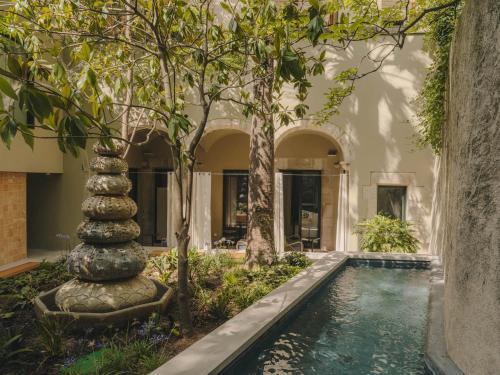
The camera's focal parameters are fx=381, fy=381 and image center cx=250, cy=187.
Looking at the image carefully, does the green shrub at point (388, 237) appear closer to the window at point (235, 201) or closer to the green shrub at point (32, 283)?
the window at point (235, 201)

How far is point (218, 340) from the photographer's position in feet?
11.7

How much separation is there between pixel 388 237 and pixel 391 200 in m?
1.52

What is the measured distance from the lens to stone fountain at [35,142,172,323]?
487cm

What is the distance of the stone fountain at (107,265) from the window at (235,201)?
8.09m

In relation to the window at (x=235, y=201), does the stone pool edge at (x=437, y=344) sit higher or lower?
lower

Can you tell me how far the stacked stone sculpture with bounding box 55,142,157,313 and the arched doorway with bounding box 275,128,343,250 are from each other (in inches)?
300

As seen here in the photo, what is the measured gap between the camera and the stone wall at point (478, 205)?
2.38 metres

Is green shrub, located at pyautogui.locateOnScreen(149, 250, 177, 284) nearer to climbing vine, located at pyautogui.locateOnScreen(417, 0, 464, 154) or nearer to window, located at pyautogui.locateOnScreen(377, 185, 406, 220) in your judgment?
window, located at pyautogui.locateOnScreen(377, 185, 406, 220)

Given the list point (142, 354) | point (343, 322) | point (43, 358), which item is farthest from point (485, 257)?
point (43, 358)

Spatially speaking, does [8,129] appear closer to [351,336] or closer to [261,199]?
[351,336]

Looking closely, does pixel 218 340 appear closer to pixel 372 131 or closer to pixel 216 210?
pixel 372 131

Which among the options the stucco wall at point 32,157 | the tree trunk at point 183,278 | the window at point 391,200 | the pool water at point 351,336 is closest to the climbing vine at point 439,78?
the window at point 391,200

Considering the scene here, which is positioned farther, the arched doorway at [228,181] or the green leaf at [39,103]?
the arched doorway at [228,181]

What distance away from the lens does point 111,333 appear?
186 inches
